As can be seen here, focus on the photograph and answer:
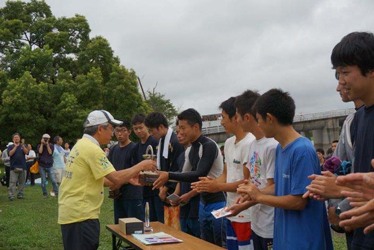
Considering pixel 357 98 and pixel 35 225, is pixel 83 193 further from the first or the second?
pixel 35 225

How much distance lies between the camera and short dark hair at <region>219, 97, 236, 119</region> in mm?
4316

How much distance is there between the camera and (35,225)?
366 inches

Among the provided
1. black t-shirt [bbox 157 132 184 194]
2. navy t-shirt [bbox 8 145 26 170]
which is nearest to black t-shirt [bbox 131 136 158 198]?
black t-shirt [bbox 157 132 184 194]

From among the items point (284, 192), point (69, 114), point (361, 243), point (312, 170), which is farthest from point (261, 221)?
point (69, 114)

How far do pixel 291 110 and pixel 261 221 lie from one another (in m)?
0.97

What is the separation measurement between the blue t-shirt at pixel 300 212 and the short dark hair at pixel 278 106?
0.62 ft

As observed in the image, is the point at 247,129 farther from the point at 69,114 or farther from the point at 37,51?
the point at 37,51

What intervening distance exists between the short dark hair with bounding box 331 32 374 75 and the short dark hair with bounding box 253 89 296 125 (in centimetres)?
72

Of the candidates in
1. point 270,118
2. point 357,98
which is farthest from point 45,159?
point 357,98

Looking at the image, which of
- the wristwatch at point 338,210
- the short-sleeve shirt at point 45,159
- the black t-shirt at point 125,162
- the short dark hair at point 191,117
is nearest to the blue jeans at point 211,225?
the short dark hair at point 191,117

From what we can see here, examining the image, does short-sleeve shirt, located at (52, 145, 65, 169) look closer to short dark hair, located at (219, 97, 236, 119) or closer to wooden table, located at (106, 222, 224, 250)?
wooden table, located at (106, 222, 224, 250)

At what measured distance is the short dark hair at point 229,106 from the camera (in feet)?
14.2

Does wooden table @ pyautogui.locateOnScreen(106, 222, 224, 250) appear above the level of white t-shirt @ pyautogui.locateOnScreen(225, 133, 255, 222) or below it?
below

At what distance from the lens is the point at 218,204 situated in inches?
183
